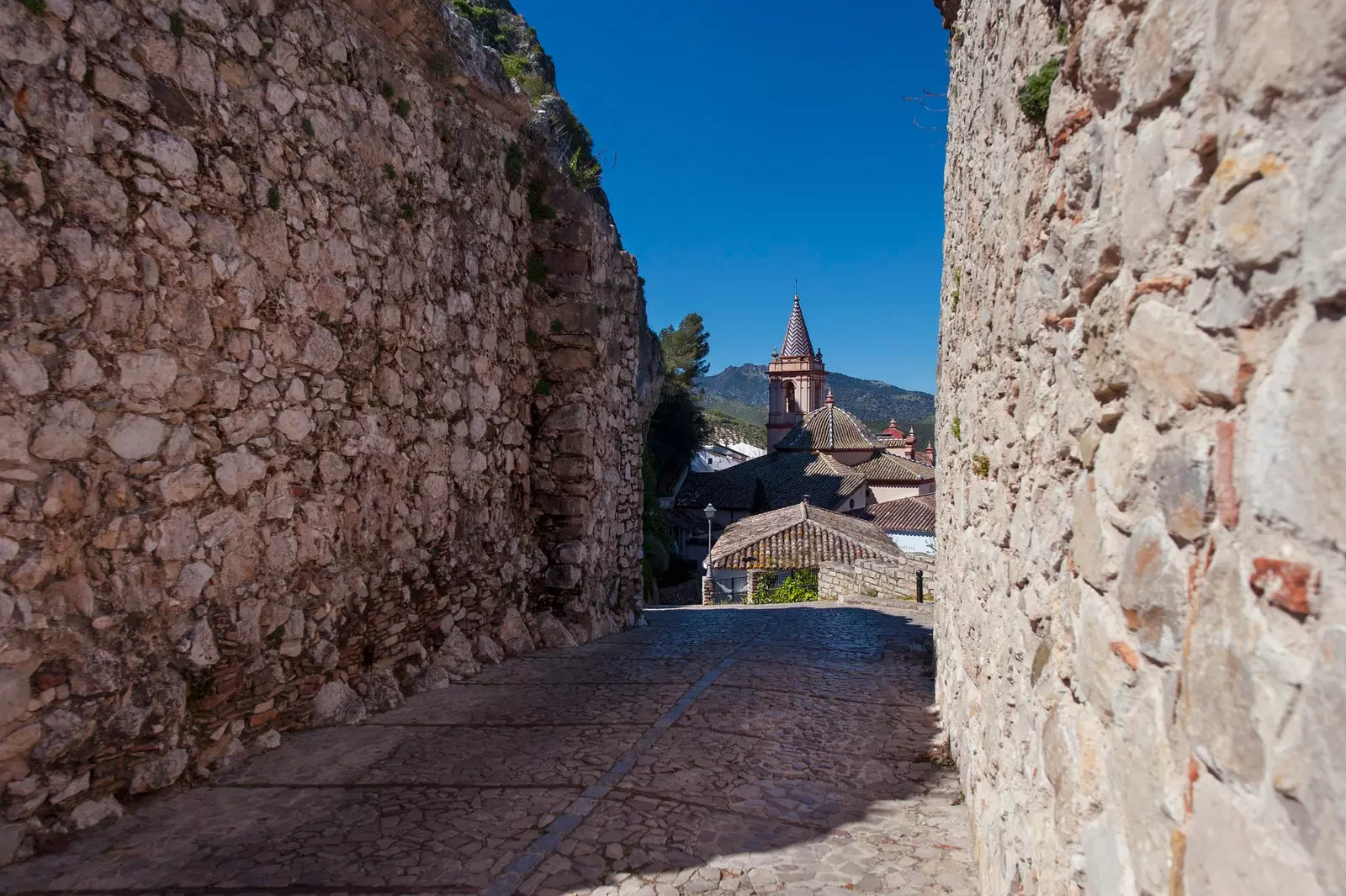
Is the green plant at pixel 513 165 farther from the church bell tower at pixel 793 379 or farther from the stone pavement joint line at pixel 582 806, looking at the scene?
the church bell tower at pixel 793 379

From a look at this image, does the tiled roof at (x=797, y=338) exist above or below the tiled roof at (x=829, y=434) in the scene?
above

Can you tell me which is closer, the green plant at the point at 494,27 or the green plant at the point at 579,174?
the green plant at the point at 579,174

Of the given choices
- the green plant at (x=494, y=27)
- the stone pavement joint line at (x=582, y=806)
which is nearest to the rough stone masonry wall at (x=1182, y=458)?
the stone pavement joint line at (x=582, y=806)

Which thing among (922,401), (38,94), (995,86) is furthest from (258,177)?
(922,401)

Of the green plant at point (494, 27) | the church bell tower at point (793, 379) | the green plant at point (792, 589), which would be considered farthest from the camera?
the church bell tower at point (793, 379)

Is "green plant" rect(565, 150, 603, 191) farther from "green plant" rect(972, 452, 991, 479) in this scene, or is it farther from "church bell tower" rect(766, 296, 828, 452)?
"church bell tower" rect(766, 296, 828, 452)

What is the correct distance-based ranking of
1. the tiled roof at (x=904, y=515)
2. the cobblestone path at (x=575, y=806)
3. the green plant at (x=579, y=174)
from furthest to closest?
the tiled roof at (x=904, y=515), the green plant at (x=579, y=174), the cobblestone path at (x=575, y=806)

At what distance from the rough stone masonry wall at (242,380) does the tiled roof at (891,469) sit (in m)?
37.1

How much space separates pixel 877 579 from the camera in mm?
14008

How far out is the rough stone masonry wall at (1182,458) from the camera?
0.96 m

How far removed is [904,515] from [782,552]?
18.1m

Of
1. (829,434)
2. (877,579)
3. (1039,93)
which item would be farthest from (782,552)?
(829,434)

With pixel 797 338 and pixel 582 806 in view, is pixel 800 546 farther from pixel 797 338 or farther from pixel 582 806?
pixel 797 338

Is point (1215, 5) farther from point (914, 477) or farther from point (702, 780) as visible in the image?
point (914, 477)
